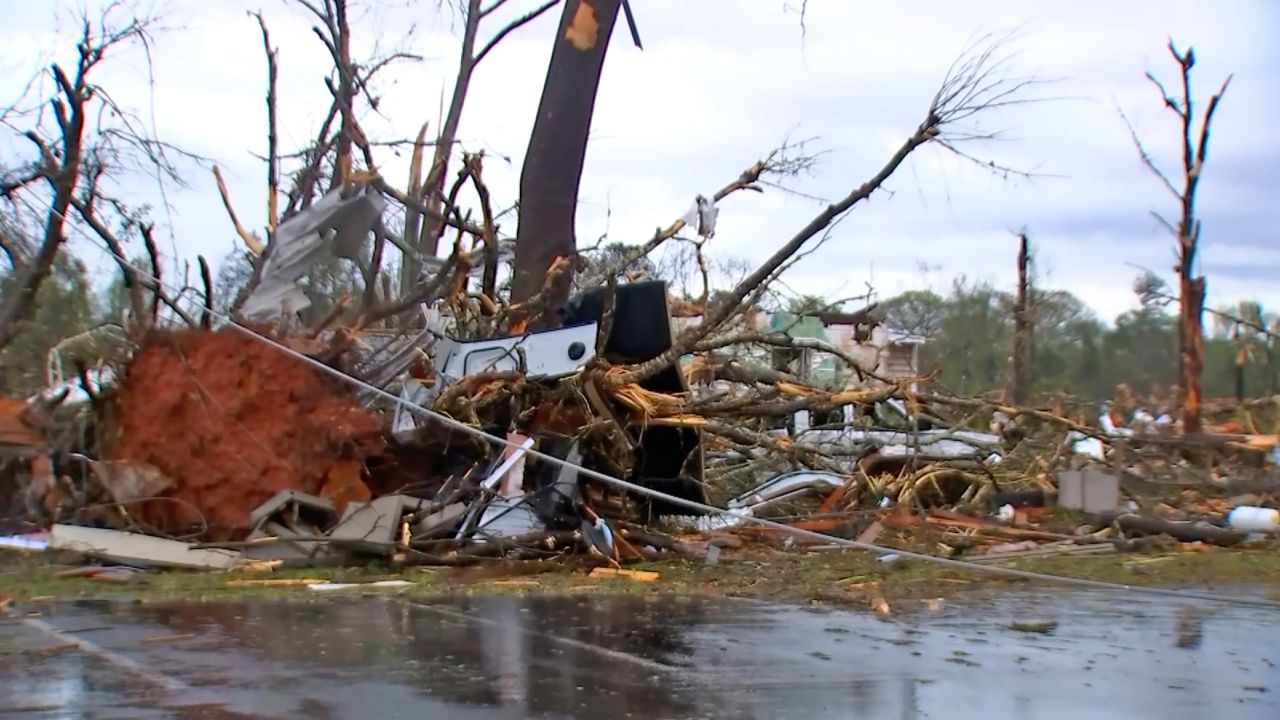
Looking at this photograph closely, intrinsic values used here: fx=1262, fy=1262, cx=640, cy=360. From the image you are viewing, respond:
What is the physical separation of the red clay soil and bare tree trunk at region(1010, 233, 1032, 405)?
16556 mm

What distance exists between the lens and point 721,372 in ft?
40.7

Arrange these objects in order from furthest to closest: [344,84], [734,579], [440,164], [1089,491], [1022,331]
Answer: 1. [1022,331]
2. [344,84]
3. [440,164]
4. [1089,491]
5. [734,579]

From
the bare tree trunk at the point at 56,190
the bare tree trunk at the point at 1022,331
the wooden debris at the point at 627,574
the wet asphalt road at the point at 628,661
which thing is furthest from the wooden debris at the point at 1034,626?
the bare tree trunk at the point at 1022,331

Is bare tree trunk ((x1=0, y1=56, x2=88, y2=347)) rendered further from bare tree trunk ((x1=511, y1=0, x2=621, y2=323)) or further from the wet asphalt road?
the wet asphalt road

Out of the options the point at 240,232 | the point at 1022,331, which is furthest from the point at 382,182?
the point at 1022,331

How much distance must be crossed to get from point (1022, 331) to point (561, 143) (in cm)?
1836

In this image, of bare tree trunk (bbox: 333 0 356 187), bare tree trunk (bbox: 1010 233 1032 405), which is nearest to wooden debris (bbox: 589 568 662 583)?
bare tree trunk (bbox: 333 0 356 187)

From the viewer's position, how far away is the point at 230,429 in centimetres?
988

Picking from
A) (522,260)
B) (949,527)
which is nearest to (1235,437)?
(949,527)

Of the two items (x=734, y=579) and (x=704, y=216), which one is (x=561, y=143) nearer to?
(x=704, y=216)

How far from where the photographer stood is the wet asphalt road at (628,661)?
494 centimetres

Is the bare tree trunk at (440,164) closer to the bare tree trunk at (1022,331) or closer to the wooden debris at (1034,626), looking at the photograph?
the wooden debris at (1034,626)

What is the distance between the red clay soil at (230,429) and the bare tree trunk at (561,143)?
2.89 m

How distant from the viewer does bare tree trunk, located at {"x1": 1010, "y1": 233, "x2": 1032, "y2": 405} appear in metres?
27.5
